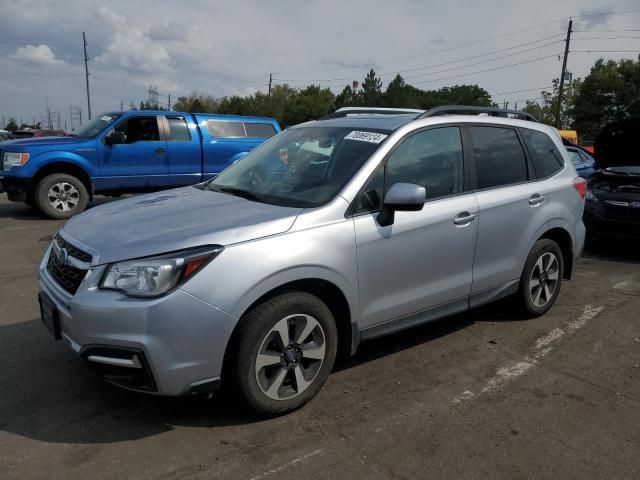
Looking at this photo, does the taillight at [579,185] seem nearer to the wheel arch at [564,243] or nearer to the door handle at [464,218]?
the wheel arch at [564,243]

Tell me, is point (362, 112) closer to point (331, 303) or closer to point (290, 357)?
point (331, 303)

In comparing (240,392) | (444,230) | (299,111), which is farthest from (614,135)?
(299,111)

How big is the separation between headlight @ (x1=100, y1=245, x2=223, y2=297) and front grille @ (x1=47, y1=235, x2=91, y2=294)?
255 mm

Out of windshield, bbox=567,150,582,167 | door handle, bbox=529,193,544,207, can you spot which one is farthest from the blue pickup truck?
door handle, bbox=529,193,544,207

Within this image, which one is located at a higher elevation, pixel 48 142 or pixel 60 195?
pixel 48 142

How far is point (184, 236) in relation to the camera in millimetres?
2828

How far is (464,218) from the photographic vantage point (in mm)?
3854

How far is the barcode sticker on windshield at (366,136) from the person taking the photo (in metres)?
3.61

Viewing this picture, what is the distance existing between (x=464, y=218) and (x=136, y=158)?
7702 millimetres

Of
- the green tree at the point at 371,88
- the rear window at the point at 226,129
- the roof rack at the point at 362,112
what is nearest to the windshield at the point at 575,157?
the rear window at the point at 226,129

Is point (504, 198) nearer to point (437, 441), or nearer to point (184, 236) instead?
point (437, 441)

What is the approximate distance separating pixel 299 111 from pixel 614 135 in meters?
75.3

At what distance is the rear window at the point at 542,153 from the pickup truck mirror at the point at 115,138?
7310mm

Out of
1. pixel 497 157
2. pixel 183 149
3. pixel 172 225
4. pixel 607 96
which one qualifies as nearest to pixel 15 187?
pixel 183 149
